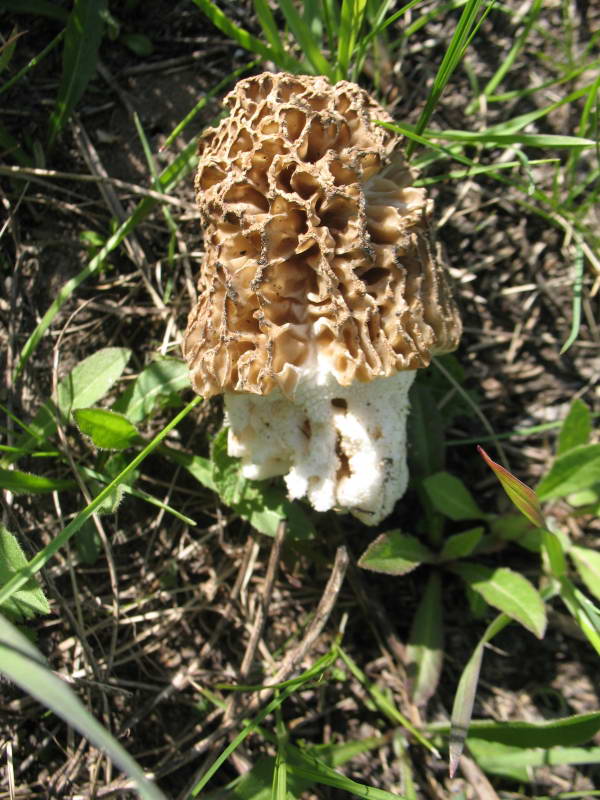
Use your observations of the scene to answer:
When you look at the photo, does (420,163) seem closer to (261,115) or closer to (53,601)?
(261,115)

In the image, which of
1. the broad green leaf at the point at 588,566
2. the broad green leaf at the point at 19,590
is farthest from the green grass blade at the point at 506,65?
the broad green leaf at the point at 19,590

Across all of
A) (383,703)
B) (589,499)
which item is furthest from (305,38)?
(383,703)

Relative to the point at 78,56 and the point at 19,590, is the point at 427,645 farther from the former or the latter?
the point at 78,56

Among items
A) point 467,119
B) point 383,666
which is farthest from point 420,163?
point 383,666

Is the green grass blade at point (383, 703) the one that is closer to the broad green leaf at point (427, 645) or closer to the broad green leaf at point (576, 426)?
the broad green leaf at point (427, 645)

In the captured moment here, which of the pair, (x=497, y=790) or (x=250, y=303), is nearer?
(x=250, y=303)
